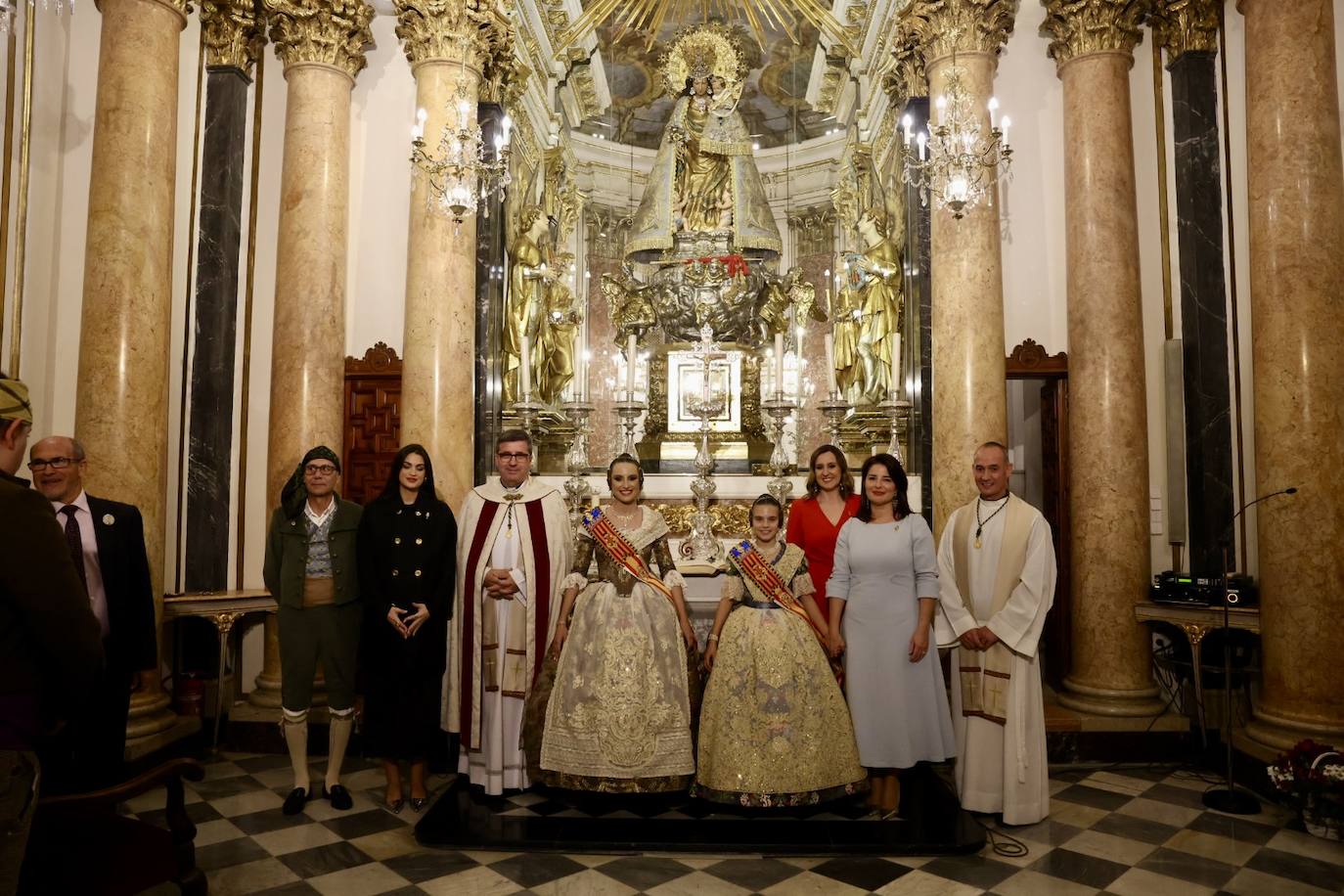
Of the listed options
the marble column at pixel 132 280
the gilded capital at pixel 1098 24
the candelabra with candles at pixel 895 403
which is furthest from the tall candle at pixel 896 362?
the marble column at pixel 132 280

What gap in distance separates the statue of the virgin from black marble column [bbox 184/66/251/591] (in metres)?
3.96

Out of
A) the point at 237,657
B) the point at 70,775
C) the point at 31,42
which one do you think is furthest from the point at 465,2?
the point at 70,775

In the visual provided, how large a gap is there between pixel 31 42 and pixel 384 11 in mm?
2749

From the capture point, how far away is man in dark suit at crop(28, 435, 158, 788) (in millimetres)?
3916

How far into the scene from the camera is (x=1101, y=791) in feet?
17.5

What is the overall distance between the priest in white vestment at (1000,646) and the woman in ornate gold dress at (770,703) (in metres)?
0.71

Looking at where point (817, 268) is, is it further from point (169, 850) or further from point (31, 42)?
point (169, 850)

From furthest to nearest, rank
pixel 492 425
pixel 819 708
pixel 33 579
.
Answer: pixel 492 425, pixel 819 708, pixel 33 579

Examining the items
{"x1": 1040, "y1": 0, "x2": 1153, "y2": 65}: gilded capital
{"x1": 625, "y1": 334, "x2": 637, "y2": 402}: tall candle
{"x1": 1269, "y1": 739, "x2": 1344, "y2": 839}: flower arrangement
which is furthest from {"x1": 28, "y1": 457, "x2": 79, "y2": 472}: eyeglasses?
{"x1": 1040, "y1": 0, "x2": 1153, "y2": 65}: gilded capital

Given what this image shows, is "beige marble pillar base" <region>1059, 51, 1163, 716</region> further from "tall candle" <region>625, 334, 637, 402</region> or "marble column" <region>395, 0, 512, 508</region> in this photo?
"marble column" <region>395, 0, 512, 508</region>

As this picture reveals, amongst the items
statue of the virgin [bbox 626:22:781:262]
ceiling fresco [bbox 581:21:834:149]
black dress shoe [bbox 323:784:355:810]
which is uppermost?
ceiling fresco [bbox 581:21:834:149]

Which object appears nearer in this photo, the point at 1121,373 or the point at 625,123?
the point at 1121,373

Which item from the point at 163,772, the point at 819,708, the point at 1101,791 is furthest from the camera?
the point at 1101,791

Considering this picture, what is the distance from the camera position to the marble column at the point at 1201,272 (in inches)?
255
